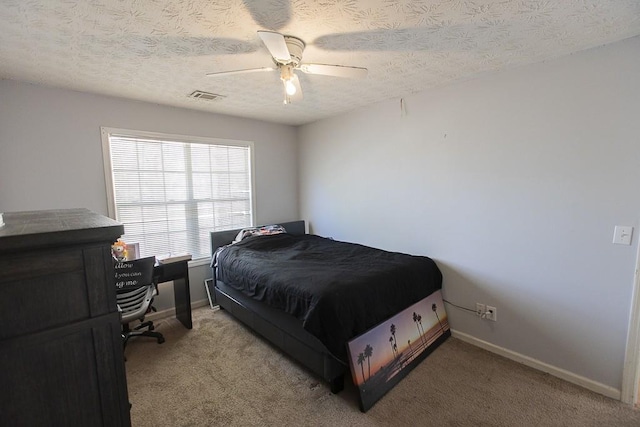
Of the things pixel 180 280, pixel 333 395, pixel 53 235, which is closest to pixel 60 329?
pixel 53 235

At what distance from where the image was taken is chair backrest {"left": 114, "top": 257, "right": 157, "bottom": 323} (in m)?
2.44

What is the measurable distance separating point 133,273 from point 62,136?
144 centimetres

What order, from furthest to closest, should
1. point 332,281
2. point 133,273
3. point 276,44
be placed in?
point 133,273 → point 332,281 → point 276,44

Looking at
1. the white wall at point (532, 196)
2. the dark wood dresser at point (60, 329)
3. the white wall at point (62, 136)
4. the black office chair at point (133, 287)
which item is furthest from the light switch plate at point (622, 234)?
the white wall at point (62, 136)

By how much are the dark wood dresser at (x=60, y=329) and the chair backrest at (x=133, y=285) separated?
6.47 feet

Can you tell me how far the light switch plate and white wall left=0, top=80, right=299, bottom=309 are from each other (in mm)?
3852

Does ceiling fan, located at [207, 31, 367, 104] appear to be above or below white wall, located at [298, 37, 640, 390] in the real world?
above

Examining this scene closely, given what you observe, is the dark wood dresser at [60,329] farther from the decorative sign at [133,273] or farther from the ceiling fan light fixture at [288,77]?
the decorative sign at [133,273]

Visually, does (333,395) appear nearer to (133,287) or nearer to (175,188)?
(133,287)

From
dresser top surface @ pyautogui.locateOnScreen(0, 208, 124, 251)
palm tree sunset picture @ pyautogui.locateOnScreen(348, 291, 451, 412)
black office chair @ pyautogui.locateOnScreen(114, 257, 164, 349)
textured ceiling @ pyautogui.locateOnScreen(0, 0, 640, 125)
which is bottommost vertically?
palm tree sunset picture @ pyautogui.locateOnScreen(348, 291, 451, 412)

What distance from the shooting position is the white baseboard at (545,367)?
2029 millimetres

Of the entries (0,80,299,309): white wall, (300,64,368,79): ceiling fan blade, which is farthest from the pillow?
(300,64,368,79): ceiling fan blade

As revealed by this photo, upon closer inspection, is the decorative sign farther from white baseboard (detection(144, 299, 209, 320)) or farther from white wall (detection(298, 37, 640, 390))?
white wall (detection(298, 37, 640, 390))

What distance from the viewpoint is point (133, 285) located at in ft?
8.16
